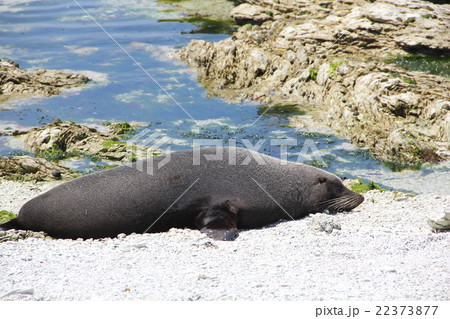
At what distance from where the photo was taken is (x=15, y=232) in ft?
19.9

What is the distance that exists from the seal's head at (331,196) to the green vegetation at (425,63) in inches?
268

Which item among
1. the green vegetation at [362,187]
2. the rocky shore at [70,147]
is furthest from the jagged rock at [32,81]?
the green vegetation at [362,187]

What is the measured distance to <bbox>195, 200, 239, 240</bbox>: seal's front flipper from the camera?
5863mm

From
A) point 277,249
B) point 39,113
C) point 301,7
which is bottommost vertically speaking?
point 39,113

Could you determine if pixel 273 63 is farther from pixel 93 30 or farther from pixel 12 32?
pixel 12 32

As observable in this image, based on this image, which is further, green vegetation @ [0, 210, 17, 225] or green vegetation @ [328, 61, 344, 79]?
green vegetation @ [328, 61, 344, 79]

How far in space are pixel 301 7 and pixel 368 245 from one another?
14.8 meters

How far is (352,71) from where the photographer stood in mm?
12680

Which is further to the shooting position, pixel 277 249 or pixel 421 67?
pixel 421 67

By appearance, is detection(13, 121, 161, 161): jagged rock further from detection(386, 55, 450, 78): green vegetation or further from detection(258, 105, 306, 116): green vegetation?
detection(386, 55, 450, 78): green vegetation

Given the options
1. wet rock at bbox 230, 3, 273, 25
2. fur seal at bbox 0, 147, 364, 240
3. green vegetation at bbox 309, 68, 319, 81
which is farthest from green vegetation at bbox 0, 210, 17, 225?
wet rock at bbox 230, 3, 273, 25

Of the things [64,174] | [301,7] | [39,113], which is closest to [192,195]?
[64,174]

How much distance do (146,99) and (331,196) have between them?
806cm

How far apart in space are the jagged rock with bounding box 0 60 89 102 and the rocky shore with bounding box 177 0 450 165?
380 centimetres
